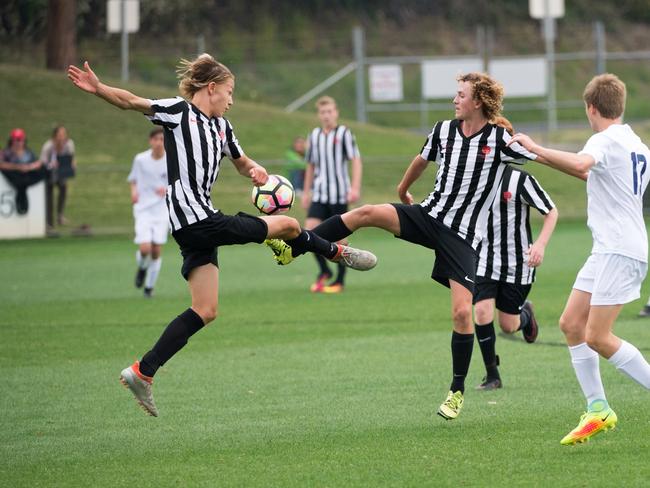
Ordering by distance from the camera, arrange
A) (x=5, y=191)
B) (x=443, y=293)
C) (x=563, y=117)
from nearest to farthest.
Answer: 1. (x=443, y=293)
2. (x=5, y=191)
3. (x=563, y=117)

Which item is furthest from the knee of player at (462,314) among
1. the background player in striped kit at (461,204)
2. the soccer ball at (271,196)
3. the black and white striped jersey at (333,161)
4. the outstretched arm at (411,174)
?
the black and white striped jersey at (333,161)

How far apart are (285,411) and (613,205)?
272cm

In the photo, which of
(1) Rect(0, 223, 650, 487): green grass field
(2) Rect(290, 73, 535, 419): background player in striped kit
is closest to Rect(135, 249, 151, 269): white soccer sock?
(1) Rect(0, 223, 650, 487): green grass field

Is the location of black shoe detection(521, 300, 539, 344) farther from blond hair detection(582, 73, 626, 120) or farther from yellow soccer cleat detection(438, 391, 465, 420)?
blond hair detection(582, 73, 626, 120)

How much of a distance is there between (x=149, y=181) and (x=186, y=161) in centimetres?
786

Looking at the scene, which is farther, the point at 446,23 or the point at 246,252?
the point at 446,23

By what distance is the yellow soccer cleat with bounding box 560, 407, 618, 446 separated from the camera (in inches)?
264

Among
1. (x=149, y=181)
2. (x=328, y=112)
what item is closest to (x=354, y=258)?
(x=328, y=112)

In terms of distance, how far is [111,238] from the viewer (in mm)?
24797

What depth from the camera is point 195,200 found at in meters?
7.36

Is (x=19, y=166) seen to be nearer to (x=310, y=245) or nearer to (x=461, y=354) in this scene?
(x=310, y=245)

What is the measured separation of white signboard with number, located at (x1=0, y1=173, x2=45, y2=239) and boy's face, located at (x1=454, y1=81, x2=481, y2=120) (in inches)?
674

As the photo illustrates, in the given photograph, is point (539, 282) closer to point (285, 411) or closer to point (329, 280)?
point (329, 280)

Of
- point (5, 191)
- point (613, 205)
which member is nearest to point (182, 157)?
point (613, 205)
